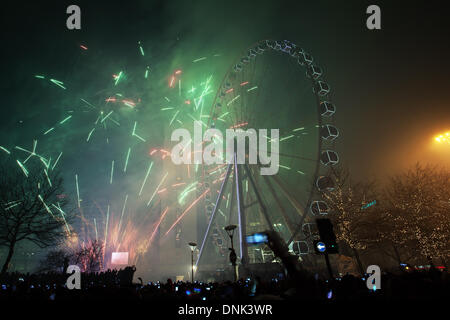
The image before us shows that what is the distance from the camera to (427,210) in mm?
23859

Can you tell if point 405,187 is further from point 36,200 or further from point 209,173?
point 36,200

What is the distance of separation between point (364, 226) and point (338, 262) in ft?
17.5

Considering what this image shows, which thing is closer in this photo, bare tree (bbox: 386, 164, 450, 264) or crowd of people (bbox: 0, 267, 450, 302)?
crowd of people (bbox: 0, 267, 450, 302)

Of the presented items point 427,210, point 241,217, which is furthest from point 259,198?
point 427,210

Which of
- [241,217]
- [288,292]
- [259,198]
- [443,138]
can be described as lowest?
[288,292]

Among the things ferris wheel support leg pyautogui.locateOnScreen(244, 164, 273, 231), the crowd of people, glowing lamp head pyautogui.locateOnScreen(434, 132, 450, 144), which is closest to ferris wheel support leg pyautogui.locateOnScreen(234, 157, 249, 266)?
ferris wheel support leg pyautogui.locateOnScreen(244, 164, 273, 231)

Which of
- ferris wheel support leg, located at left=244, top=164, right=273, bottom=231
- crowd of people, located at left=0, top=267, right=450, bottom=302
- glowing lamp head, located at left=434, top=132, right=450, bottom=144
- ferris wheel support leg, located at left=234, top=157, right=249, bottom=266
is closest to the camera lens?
crowd of people, located at left=0, top=267, right=450, bottom=302

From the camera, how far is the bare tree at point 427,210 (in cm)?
2283

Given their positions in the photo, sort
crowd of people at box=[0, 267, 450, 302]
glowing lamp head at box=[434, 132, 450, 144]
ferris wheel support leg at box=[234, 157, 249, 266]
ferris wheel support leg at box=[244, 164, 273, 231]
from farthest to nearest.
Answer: glowing lamp head at box=[434, 132, 450, 144] < ferris wheel support leg at box=[234, 157, 249, 266] < ferris wheel support leg at box=[244, 164, 273, 231] < crowd of people at box=[0, 267, 450, 302]

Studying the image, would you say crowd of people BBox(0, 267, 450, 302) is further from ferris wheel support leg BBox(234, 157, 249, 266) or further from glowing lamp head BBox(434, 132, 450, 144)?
glowing lamp head BBox(434, 132, 450, 144)

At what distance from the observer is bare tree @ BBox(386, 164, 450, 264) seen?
74.9ft

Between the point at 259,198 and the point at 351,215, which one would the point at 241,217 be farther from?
the point at 351,215

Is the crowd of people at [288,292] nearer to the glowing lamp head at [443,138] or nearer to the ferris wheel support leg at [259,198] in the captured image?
the ferris wheel support leg at [259,198]
